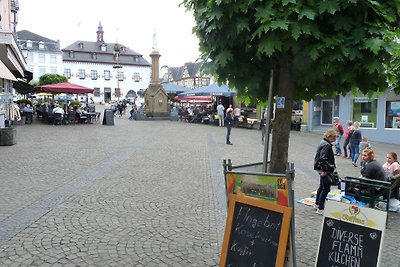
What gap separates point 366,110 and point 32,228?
20.0 metres

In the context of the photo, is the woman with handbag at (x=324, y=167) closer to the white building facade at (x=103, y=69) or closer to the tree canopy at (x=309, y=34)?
the tree canopy at (x=309, y=34)

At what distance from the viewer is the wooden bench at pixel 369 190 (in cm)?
610

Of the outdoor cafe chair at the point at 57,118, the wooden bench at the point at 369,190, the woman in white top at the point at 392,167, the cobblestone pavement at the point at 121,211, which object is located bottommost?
the cobblestone pavement at the point at 121,211

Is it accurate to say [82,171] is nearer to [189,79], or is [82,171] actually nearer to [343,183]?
[343,183]

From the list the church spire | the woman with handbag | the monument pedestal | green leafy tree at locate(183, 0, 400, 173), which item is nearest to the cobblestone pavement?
the woman with handbag

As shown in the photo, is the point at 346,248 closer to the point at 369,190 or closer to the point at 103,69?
the point at 369,190

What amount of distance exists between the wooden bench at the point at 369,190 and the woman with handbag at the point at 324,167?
0.48m

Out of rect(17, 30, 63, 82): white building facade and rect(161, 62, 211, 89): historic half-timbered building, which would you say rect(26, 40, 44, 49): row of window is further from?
rect(161, 62, 211, 89): historic half-timbered building

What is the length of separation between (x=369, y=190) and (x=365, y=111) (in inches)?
644

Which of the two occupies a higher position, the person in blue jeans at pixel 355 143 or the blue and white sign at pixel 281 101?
the blue and white sign at pixel 281 101

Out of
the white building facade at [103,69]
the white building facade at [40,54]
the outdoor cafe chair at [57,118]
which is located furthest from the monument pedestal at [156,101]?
the white building facade at [40,54]

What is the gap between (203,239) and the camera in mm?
4941

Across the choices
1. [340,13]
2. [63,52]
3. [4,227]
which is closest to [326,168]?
[340,13]

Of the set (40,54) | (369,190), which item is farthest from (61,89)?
(40,54)
